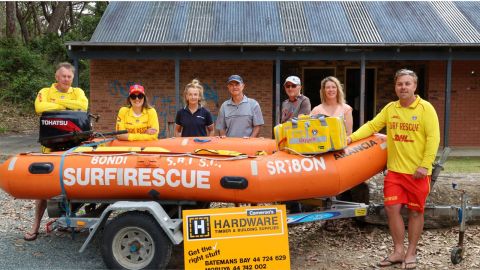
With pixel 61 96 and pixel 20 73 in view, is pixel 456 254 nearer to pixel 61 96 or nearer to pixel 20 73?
pixel 61 96

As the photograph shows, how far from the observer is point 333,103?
5.24 m

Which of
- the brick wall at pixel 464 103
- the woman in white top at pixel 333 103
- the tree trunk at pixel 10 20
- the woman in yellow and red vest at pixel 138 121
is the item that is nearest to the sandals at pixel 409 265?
the woman in white top at pixel 333 103

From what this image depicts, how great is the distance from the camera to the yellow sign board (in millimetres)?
4125

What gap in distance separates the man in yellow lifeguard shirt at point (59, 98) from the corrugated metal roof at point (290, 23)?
699cm

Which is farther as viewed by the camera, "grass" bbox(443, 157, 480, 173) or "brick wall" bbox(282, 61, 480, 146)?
"brick wall" bbox(282, 61, 480, 146)

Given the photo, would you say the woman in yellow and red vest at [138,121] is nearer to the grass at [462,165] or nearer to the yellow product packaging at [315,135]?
the yellow product packaging at [315,135]

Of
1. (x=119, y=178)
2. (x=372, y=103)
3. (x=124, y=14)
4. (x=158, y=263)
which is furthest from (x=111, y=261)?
(x=372, y=103)

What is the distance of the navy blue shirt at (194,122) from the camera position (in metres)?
5.64

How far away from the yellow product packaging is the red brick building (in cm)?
790

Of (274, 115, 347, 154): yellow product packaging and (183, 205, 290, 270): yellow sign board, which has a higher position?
(274, 115, 347, 154): yellow product packaging

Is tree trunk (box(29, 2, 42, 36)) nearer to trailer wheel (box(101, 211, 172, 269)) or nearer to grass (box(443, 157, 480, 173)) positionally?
grass (box(443, 157, 480, 173))

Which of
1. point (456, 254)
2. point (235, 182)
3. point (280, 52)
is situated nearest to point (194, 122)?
point (235, 182)

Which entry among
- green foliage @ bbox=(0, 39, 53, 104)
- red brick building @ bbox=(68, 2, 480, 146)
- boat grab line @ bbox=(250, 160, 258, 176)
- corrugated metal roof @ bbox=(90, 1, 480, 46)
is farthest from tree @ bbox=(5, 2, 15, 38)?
boat grab line @ bbox=(250, 160, 258, 176)

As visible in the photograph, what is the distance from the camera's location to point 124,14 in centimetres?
1424
